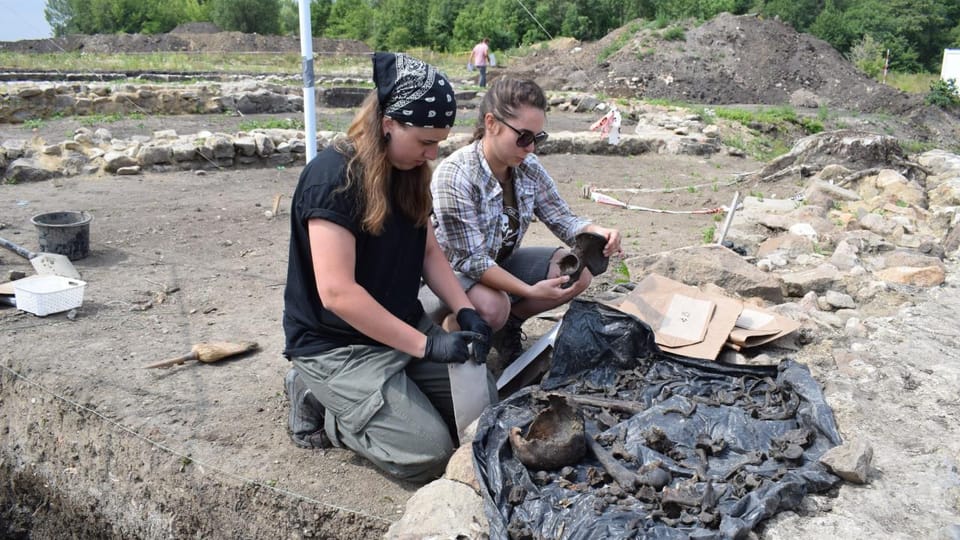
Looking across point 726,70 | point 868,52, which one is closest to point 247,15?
point 726,70

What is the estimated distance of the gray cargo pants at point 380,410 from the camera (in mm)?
2578

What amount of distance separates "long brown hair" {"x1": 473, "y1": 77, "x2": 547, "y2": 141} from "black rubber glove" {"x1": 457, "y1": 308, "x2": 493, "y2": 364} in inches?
32.8

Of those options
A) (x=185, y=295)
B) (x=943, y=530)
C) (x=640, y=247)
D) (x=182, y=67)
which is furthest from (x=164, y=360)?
(x=182, y=67)

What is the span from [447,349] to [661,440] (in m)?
0.79

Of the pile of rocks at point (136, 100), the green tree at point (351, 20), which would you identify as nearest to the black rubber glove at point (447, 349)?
the pile of rocks at point (136, 100)

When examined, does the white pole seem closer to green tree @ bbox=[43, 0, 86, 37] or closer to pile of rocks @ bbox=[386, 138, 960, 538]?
pile of rocks @ bbox=[386, 138, 960, 538]

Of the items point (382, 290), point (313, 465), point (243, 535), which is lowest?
point (243, 535)

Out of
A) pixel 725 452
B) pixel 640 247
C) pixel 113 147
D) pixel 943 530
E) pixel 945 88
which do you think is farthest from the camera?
pixel 945 88

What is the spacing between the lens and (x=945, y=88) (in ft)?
68.8

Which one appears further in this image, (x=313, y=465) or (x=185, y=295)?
(x=185, y=295)

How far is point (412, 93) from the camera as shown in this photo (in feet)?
7.96

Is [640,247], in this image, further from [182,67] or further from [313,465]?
Answer: [182,67]

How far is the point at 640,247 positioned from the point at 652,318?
7.82ft

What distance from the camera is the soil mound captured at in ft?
67.2
